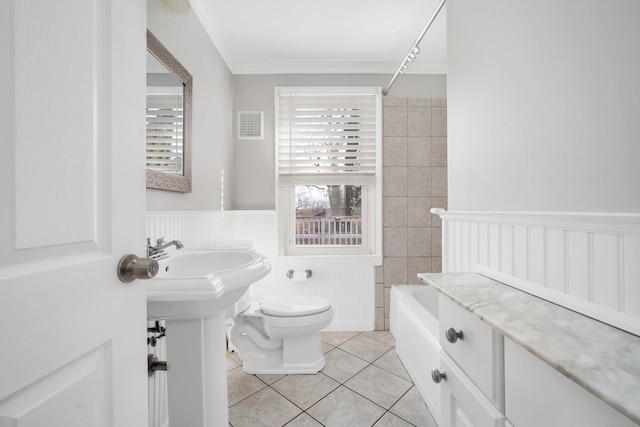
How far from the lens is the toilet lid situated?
1807 mm

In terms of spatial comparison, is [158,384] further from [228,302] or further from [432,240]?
[432,240]

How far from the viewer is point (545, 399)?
1.70ft

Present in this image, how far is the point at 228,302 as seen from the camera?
99 cm

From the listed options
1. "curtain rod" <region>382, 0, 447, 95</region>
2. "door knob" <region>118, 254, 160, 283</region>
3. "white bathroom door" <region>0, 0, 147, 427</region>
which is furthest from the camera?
"curtain rod" <region>382, 0, 447, 95</region>

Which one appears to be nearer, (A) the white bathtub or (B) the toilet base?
(A) the white bathtub

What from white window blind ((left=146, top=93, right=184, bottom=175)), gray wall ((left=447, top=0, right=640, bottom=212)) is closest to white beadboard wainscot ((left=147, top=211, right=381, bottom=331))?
white window blind ((left=146, top=93, right=184, bottom=175))

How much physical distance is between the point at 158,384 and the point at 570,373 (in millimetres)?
1556

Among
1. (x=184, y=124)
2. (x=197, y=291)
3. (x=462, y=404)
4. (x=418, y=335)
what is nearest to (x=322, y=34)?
(x=184, y=124)

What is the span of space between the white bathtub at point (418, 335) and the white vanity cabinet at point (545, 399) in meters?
0.97

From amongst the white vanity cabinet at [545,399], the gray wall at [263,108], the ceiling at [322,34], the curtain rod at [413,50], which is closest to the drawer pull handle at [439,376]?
the white vanity cabinet at [545,399]

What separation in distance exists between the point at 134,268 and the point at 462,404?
0.92m

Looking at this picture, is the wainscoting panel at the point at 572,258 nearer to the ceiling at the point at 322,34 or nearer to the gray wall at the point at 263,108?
the ceiling at the point at 322,34

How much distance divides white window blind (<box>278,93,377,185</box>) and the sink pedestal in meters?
1.77

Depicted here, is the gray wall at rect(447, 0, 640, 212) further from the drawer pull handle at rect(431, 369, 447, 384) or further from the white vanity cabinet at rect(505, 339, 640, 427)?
the drawer pull handle at rect(431, 369, 447, 384)
